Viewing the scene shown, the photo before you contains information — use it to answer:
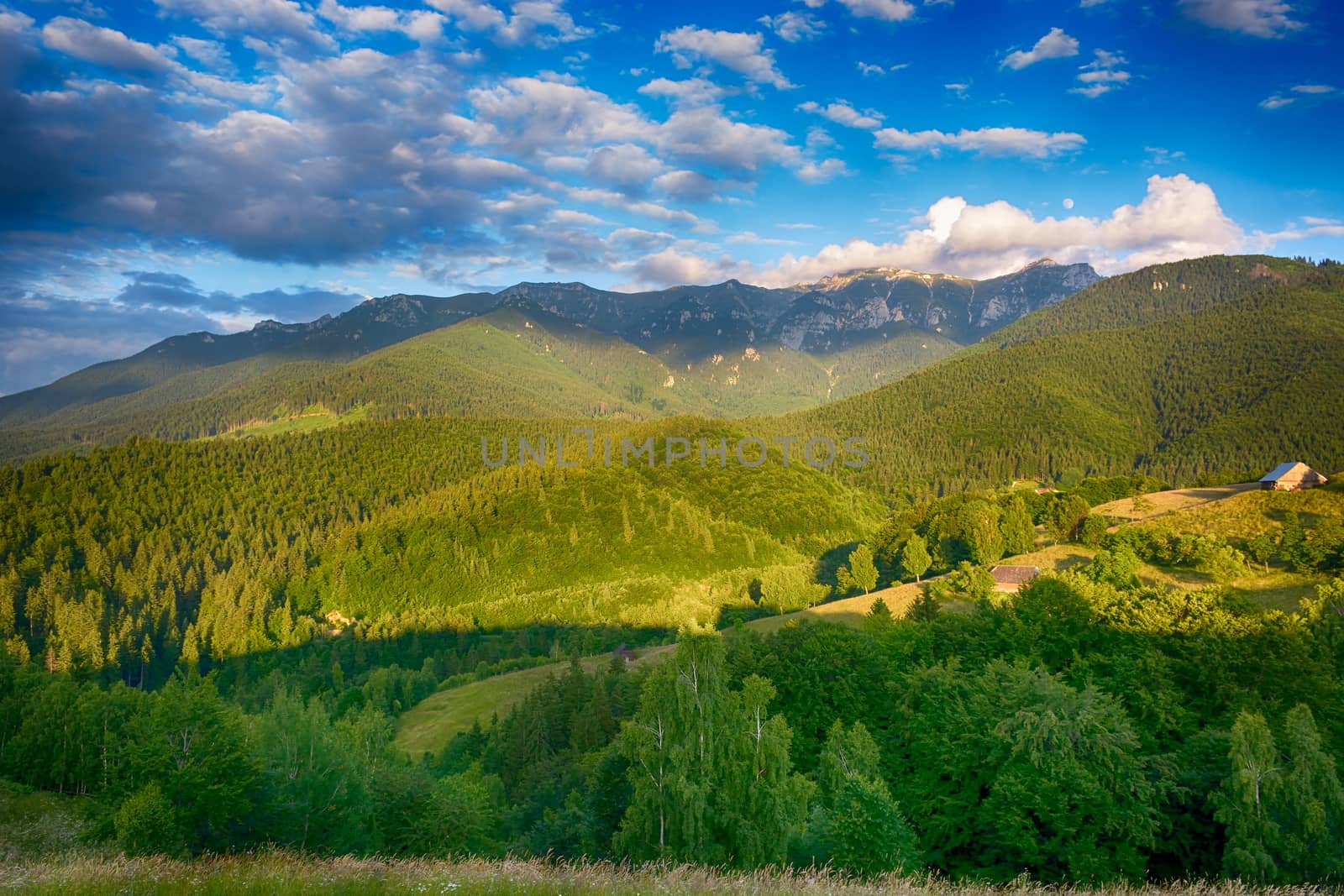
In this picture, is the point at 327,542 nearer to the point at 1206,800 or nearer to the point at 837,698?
the point at 837,698

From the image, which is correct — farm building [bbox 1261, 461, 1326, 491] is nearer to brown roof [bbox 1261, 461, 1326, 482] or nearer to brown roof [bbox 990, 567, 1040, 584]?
brown roof [bbox 1261, 461, 1326, 482]

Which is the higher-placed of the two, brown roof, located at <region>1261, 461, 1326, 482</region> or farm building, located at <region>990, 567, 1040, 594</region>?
brown roof, located at <region>1261, 461, 1326, 482</region>

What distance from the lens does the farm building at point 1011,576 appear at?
76625mm

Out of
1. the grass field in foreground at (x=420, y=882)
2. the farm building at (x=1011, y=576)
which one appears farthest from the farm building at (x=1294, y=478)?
the grass field in foreground at (x=420, y=882)

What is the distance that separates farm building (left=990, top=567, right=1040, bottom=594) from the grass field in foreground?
62936mm

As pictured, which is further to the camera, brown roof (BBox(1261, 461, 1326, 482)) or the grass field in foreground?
brown roof (BBox(1261, 461, 1326, 482))

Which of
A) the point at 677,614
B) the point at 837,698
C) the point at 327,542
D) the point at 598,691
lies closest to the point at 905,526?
the point at 677,614

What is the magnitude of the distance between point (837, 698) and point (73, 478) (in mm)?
241449

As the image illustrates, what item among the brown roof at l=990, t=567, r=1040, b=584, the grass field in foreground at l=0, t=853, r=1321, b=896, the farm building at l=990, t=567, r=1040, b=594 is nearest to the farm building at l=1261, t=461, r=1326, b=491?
the brown roof at l=990, t=567, r=1040, b=584

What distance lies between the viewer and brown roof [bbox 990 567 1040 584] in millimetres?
77750

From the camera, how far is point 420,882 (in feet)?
45.3

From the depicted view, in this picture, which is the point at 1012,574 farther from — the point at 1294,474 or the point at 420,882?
the point at 420,882

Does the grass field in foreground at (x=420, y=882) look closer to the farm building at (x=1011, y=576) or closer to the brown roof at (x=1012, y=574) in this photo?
the farm building at (x=1011, y=576)

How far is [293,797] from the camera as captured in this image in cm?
2980
